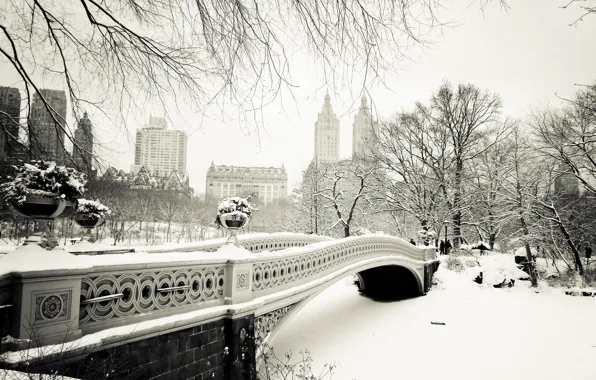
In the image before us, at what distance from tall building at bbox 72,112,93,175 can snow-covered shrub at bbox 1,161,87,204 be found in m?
0.26

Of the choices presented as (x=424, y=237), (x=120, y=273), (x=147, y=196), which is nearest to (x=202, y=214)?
(x=147, y=196)

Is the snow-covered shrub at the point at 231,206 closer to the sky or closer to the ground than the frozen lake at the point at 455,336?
closer to the sky

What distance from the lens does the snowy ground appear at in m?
8.96

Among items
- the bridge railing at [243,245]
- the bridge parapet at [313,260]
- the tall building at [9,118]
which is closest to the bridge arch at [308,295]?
the bridge parapet at [313,260]

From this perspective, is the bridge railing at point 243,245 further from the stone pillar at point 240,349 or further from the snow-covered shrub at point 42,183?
the stone pillar at point 240,349

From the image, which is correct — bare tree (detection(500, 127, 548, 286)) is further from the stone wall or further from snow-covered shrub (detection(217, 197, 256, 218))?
the stone wall

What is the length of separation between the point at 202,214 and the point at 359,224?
1893 centimetres

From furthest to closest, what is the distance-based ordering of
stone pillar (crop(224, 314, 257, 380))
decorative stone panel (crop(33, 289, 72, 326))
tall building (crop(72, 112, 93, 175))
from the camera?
stone pillar (crop(224, 314, 257, 380)), tall building (crop(72, 112, 93, 175)), decorative stone panel (crop(33, 289, 72, 326))

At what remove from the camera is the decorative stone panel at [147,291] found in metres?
3.53

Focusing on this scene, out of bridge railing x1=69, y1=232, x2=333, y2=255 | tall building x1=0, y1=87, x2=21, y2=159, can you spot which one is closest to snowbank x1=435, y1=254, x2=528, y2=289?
bridge railing x1=69, y1=232, x2=333, y2=255

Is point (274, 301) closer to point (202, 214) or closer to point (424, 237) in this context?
point (424, 237)

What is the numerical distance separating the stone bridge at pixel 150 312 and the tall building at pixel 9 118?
1441mm

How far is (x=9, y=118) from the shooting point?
3.74 m

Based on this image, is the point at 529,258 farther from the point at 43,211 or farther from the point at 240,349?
the point at 43,211
